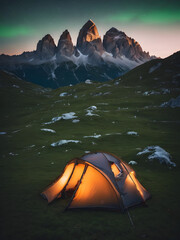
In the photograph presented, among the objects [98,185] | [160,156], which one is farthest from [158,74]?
[98,185]

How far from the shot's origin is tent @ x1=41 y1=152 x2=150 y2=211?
12.4 m

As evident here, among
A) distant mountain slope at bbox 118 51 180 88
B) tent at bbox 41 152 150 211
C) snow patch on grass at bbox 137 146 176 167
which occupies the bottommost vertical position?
snow patch on grass at bbox 137 146 176 167

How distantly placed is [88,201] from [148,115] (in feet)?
193

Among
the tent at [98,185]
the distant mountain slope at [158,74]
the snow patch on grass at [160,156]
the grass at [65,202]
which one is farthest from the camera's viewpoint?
the distant mountain slope at [158,74]

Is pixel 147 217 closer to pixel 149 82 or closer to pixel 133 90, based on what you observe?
pixel 133 90

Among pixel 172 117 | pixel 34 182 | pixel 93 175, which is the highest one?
pixel 93 175

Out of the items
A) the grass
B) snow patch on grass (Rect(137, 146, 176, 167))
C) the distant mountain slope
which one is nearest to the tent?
the grass

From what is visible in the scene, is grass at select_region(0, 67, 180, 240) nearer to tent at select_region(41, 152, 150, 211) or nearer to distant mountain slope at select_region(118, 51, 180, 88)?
tent at select_region(41, 152, 150, 211)

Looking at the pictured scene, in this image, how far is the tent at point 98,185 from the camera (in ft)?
40.8

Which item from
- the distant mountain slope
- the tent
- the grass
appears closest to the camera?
the grass

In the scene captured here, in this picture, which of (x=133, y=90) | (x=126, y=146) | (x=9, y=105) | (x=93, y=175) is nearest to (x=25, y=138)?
(x=126, y=146)

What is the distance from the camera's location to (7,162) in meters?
27.6

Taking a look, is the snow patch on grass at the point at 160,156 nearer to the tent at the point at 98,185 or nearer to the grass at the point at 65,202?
the grass at the point at 65,202

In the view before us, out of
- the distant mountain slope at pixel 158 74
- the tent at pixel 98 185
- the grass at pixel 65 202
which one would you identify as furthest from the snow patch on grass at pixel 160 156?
the distant mountain slope at pixel 158 74
